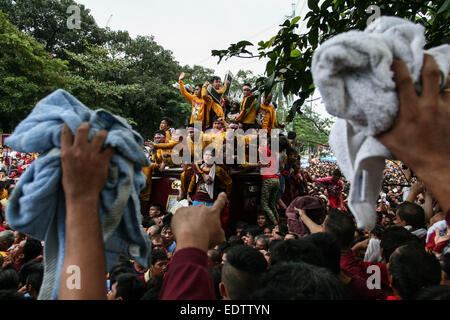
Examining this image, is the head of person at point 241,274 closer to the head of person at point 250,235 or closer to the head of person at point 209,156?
the head of person at point 250,235

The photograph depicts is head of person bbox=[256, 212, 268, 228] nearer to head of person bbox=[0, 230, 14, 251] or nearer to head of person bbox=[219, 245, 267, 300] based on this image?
head of person bbox=[0, 230, 14, 251]

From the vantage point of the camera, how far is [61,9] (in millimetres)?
25203

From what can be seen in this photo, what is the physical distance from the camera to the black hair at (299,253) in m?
1.91

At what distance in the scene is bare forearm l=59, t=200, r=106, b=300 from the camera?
41.9 inches

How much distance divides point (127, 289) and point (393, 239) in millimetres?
2404

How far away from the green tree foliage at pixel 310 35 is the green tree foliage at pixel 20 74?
20.0 m

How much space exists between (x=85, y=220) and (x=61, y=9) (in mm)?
29388

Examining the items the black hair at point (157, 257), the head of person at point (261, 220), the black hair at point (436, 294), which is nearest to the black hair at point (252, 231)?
the head of person at point (261, 220)

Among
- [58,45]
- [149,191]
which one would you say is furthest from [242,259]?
[58,45]

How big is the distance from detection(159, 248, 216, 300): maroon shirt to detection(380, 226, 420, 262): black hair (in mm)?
2437

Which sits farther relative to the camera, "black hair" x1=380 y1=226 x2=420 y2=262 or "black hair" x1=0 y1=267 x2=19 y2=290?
"black hair" x1=380 y1=226 x2=420 y2=262

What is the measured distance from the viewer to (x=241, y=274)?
76.7 inches

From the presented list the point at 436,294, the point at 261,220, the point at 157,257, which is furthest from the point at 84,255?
the point at 261,220

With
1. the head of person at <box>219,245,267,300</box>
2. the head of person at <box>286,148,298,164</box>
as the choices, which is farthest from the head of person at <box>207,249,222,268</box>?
the head of person at <box>286,148,298,164</box>
